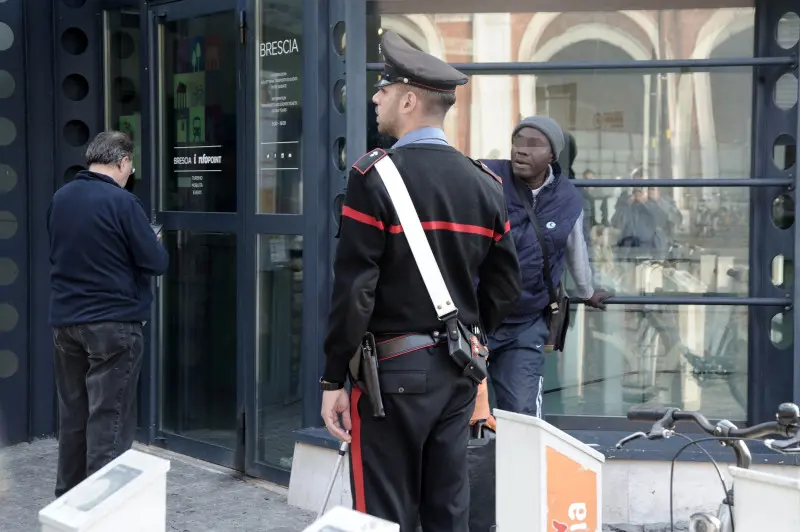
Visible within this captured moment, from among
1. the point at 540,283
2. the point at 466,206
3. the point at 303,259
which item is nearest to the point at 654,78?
the point at 540,283

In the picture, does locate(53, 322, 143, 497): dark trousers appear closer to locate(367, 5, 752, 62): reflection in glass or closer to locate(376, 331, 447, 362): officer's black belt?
locate(376, 331, 447, 362): officer's black belt

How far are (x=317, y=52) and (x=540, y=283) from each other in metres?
1.71

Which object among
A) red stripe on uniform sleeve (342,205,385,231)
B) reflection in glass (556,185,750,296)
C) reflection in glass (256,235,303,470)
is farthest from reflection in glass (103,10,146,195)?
red stripe on uniform sleeve (342,205,385,231)

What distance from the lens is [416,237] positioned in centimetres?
337

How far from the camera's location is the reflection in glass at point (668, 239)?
5.84 meters

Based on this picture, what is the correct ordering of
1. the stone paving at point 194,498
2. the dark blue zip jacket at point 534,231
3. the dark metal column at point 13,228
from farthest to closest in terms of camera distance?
the dark metal column at point 13,228 → the stone paving at point 194,498 → the dark blue zip jacket at point 534,231

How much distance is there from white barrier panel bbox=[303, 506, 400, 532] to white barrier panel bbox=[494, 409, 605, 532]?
134cm

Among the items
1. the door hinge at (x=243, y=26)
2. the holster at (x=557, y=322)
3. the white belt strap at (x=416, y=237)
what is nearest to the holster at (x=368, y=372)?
the white belt strap at (x=416, y=237)

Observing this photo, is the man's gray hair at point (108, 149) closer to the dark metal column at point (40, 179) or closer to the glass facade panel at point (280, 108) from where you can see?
the glass facade panel at point (280, 108)

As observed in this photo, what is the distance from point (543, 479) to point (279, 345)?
2928mm

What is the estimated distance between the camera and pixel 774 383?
19.0 ft

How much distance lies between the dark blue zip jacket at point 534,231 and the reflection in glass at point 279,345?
4.66 feet

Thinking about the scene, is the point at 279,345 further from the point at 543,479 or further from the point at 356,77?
the point at 543,479

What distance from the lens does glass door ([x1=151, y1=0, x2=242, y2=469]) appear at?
249 inches
